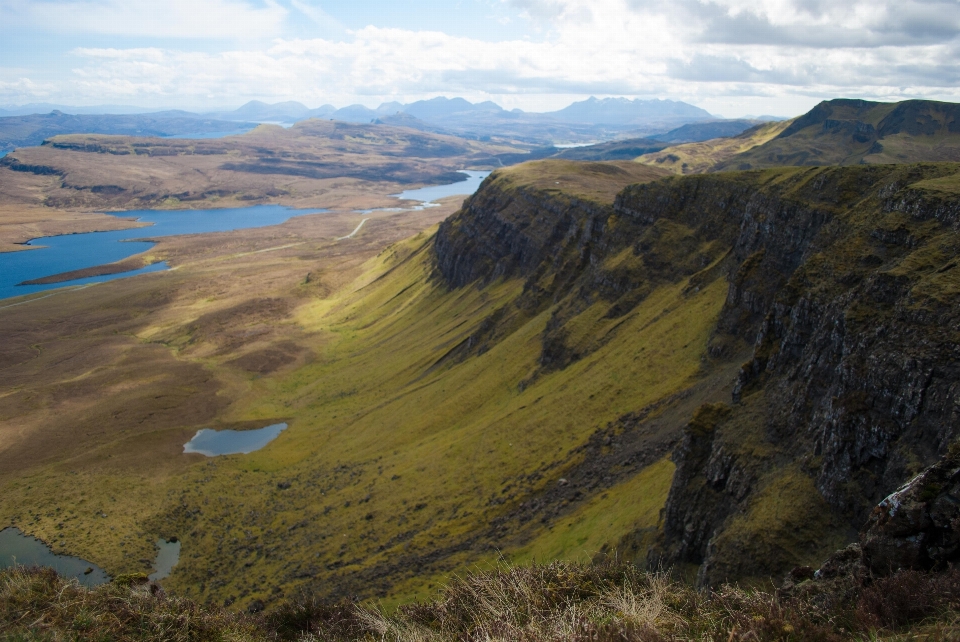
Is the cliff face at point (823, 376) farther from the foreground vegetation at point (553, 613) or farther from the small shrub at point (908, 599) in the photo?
the small shrub at point (908, 599)

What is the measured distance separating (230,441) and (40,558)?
3039cm

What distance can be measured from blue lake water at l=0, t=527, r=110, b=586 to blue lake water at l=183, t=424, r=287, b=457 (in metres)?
23.0

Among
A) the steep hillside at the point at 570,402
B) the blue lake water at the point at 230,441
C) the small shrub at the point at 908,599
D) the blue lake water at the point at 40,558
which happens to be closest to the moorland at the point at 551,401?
the steep hillside at the point at 570,402

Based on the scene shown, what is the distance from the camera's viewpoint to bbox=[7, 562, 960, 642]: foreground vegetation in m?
13.2

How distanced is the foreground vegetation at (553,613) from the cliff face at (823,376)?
8845mm

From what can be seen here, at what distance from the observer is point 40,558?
62062 millimetres

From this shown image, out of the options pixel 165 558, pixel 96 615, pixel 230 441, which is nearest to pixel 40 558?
pixel 165 558

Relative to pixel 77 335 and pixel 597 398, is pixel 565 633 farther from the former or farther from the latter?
pixel 77 335

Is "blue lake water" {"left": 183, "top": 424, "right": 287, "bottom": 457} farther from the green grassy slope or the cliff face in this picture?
the cliff face

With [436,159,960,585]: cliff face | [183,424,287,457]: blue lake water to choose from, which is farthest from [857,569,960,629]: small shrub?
[183,424,287,457]: blue lake water

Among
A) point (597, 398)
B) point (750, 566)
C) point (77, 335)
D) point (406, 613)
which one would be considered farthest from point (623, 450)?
point (77, 335)

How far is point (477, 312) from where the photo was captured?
108 metres

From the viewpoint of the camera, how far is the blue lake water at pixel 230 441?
87.4 meters

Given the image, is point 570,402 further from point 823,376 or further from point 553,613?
point 553,613
